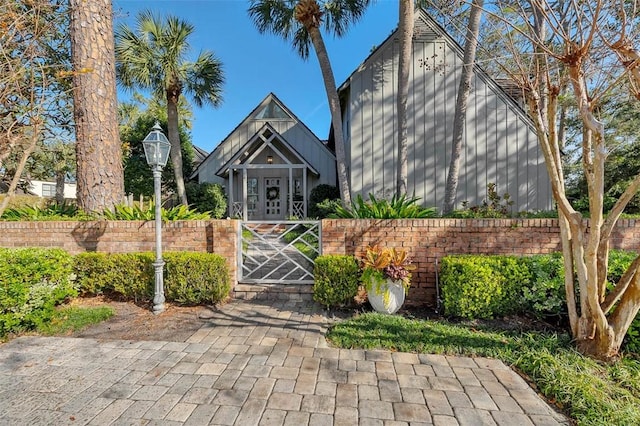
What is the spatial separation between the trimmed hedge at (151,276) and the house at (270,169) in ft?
25.9

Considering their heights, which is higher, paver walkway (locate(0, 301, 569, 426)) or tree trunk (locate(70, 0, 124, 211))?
tree trunk (locate(70, 0, 124, 211))

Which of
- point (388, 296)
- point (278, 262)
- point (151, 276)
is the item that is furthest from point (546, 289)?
point (151, 276)

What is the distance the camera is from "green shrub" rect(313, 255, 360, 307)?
4.45 metres

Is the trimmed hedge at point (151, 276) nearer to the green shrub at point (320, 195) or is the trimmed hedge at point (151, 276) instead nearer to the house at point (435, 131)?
the house at point (435, 131)

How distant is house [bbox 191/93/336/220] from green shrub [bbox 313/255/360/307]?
8.35 m

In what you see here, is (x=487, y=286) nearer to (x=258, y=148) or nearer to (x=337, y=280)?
(x=337, y=280)

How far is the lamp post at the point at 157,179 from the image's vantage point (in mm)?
4531

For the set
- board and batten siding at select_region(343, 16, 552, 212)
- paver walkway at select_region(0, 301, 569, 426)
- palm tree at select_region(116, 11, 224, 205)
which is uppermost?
palm tree at select_region(116, 11, 224, 205)

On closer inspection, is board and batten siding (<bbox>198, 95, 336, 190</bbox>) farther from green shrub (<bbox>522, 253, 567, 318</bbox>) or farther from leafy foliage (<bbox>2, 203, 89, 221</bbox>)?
green shrub (<bbox>522, 253, 567, 318</bbox>)

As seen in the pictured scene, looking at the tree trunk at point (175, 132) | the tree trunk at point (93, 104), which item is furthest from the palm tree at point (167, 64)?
the tree trunk at point (93, 104)

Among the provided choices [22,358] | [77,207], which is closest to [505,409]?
[22,358]

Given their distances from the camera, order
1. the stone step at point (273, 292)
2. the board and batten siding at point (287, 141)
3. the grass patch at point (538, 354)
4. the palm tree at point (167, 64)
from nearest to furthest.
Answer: the grass patch at point (538, 354) < the stone step at point (273, 292) < the palm tree at point (167, 64) < the board and batten siding at point (287, 141)

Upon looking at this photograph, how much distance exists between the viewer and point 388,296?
4211mm

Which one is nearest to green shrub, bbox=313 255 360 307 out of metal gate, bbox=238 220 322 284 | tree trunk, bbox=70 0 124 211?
metal gate, bbox=238 220 322 284
